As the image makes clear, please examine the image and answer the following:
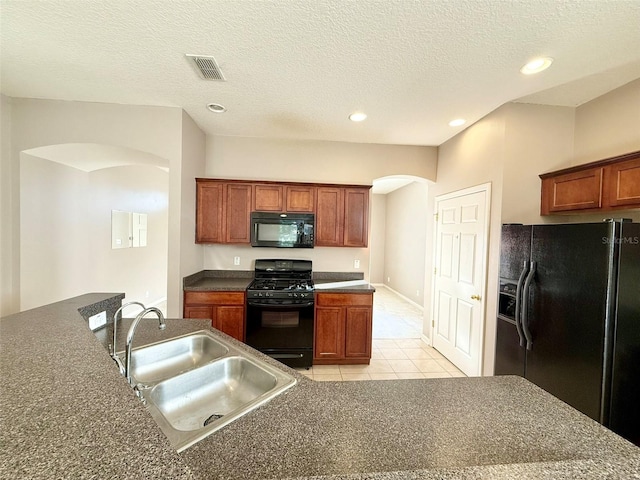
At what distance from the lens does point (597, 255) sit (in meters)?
1.75

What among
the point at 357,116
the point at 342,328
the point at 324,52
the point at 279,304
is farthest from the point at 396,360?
the point at 324,52

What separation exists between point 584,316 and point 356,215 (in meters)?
2.35

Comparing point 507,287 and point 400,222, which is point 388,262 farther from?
point 507,287

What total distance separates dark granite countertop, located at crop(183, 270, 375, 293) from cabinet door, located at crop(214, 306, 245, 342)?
0.23 metres

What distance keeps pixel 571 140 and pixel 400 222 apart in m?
4.37

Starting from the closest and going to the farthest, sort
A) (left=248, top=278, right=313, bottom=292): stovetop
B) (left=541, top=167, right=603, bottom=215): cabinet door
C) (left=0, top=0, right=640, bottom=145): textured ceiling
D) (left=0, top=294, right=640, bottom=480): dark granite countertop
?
(left=0, top=294, right=640, bottom=480): dark granite countertop
(left=0, top=0, right=640, bottom=145): textured ceiling
(left=541, top=167, right=603, bottom=215): cabinet door
(left=248, top=278, right=313, bottom=292): stovetop

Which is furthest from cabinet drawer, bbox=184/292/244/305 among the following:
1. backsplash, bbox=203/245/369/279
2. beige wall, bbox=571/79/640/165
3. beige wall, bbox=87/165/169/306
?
beige wall, bbox=571/79/640/165

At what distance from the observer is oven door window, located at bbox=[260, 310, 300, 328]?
304 centimetres

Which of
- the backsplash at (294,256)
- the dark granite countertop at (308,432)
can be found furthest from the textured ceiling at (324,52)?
the dark granite countertop at (308,432)

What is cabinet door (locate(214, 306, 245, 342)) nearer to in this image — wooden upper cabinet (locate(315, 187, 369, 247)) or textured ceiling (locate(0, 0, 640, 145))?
wooden upper cabinet (locate(315, 187, 369, 247))

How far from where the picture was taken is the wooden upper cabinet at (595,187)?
1.92 meters

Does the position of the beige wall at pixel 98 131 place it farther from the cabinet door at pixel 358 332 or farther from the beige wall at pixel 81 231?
the cabinet door at pixel 358 332

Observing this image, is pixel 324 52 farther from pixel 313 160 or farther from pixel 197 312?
pixel 197 312

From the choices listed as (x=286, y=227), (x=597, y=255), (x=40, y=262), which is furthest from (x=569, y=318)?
(x=40, y=262)
